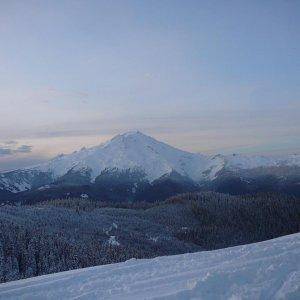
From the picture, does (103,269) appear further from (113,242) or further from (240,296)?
(113,242)

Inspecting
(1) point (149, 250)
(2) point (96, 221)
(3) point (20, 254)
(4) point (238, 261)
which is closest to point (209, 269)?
(4) point (238, 261)

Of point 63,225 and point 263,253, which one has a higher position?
point 263,253

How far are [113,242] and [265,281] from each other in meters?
143

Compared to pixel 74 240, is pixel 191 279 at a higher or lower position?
higher

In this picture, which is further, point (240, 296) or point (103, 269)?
point (103, 269)

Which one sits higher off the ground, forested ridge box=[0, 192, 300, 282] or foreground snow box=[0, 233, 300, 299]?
foreground snow box=[0, 233, 300, 299]

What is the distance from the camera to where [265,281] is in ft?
48.9

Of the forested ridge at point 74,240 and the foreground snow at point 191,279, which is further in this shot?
the forested ridge at point 74,240

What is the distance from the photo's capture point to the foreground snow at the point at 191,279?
14625 mm

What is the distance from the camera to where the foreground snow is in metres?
14.6

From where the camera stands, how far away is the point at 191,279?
16.3m

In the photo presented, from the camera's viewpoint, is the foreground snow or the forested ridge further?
the forested ridge

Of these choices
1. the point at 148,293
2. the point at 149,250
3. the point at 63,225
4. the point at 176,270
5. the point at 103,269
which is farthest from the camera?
the point at 63,225

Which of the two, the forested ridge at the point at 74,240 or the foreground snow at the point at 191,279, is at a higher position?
the foreground snow at the point at 191,279
